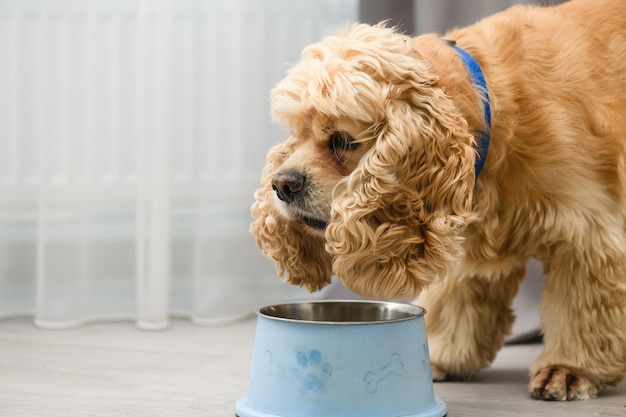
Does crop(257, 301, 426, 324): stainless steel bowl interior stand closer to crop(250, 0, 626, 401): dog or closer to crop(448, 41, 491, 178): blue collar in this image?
crop(250, 0, 626, 401): dog

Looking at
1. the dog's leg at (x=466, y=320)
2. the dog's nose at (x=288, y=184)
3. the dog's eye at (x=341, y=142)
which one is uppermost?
the dog's eye at (x=341, y=142)

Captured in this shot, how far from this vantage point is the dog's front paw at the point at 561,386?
162 cm

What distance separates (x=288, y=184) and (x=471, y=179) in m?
0.28

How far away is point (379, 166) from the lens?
1.35m

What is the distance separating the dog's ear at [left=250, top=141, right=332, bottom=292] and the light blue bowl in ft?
0.52

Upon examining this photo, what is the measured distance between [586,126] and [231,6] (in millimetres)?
1282

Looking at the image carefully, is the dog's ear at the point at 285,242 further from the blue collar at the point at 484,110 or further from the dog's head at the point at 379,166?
the blue collar at the point at 484,110

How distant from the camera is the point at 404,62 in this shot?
139 centimetres

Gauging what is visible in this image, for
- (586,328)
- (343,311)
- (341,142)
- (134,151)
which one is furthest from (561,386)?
(134,151)

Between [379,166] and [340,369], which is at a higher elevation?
[379,166]

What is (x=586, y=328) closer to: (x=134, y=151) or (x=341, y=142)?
(x=341, y=142)

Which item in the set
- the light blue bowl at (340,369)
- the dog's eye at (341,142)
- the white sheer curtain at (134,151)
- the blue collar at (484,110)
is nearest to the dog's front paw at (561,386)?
the light blue bowl at (340,369)

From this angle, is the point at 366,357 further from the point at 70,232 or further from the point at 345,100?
the point at 70,232

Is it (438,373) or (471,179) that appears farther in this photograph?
(438,373)
